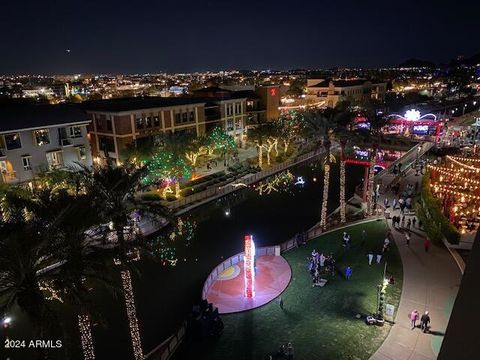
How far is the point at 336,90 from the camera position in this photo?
109 meters

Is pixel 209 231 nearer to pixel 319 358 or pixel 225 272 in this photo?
pixel 225 272

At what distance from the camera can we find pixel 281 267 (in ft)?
88.1

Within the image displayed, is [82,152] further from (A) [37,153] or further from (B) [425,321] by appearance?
(B) [425,321]

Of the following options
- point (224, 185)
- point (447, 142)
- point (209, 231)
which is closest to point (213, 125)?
point (224, 185)

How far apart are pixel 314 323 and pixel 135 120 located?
4086 cm

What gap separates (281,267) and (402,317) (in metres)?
9.04

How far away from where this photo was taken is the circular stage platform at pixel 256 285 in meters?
22.7

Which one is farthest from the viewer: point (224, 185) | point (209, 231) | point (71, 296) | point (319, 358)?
point (224, 185)

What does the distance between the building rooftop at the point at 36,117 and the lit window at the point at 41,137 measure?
2.53 feet

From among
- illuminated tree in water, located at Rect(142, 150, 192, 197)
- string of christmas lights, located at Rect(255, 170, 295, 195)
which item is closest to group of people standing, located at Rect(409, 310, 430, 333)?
illuminated tree in water, located at Rect(142, 150, 192, 197)

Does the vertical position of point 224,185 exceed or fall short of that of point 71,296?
it falls short

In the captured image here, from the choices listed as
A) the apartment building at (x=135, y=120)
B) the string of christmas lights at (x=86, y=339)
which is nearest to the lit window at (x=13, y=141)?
the apartment building at (x=135, y=120)

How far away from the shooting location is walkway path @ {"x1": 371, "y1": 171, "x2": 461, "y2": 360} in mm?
17891

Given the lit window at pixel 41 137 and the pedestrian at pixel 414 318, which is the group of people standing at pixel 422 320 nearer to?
the pedestrian at pixel 414 318
